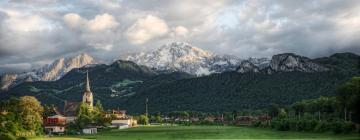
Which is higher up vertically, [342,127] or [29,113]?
[29,113]

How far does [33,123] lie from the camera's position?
147000 mm

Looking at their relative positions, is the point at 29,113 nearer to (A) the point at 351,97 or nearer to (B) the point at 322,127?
(B) the point at 322,127

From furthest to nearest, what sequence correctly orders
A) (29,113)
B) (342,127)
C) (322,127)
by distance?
(29,113) → (322,127) → (342,127)

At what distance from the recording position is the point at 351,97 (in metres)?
134

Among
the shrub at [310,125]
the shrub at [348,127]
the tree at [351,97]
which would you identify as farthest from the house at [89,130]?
the shrub at [348,127]

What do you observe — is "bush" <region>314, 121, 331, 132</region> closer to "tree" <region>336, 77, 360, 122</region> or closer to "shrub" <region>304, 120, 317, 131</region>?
"shrub" <region>304, 120, 317, 131</region>

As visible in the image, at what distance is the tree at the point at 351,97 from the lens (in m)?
133

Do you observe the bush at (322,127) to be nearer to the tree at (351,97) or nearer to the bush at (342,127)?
the bush at (342,127)

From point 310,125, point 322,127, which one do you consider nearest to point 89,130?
point 310,125

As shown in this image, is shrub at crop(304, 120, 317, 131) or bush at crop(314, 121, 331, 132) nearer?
bush at crop(314, 121, 331, 132)

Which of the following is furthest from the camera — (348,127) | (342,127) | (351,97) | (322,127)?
(322,127)

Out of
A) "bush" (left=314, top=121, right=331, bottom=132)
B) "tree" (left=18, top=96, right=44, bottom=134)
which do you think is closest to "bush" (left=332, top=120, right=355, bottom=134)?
"bush" (left=314, top=121, right=331, bottom=132)

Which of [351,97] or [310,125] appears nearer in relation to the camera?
[351,97]

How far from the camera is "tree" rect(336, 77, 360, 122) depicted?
133000 millimetres
